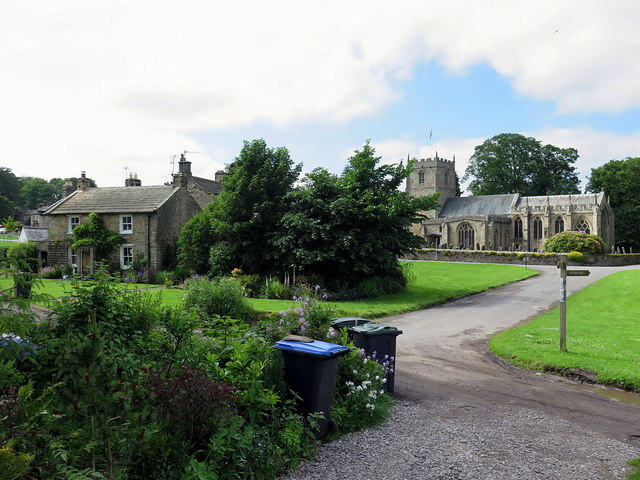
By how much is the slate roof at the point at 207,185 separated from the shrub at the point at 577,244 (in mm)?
32840

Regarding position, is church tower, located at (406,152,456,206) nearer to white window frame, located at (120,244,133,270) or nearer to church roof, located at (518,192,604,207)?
church roof, located at (518,192,604,207)

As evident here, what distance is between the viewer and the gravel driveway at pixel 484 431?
5.04 m

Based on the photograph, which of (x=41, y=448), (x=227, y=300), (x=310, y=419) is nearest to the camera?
(x=41, y=448)

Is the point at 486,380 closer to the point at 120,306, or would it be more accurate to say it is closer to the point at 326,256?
the point at 120,306

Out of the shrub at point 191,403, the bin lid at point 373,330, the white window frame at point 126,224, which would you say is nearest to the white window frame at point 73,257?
the white window frame at point 126,224

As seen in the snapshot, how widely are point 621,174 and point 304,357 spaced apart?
2919 inches

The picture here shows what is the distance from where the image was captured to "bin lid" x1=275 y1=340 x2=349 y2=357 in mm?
5516

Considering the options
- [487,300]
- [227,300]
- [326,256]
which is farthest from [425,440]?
[487,300]

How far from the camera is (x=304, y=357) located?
18.5 ft

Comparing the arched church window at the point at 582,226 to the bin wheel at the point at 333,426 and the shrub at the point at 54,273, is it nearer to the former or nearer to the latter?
the shrub at the point at 54,273

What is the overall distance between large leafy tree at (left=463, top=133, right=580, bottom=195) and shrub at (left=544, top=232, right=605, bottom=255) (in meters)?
34.1

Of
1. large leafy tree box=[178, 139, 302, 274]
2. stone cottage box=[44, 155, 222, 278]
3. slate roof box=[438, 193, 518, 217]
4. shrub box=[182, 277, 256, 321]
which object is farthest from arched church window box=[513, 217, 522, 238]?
shrub box=[182, 277, 256, 321]

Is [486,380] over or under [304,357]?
under

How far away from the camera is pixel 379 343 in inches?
299
